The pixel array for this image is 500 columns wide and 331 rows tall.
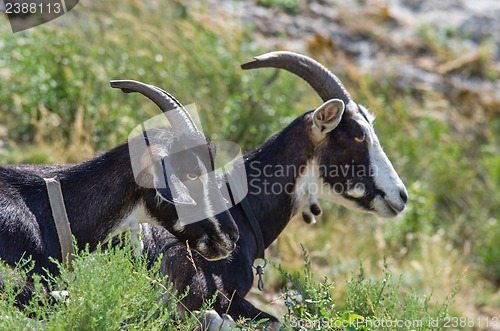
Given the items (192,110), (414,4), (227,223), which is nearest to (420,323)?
(227,223)

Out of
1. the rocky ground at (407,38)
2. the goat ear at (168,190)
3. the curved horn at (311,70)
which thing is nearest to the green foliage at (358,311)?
the goat ear at (168,190)

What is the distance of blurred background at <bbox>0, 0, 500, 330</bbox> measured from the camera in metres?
9.61

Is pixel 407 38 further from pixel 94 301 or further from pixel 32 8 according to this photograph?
pixel 94 301

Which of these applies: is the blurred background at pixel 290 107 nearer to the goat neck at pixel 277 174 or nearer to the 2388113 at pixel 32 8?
the 2388113 at pixel 32 8

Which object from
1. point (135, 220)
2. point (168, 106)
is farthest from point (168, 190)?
point (168, 106)

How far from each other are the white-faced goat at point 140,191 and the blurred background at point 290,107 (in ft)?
8.35

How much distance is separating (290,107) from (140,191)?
552 centimetres

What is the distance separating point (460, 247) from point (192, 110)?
560 centimetres

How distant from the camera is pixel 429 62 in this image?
14906 mm

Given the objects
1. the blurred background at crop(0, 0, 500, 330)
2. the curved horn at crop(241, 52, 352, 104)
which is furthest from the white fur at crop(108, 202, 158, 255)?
the blurred background at crop(0, 0, 500, 330)

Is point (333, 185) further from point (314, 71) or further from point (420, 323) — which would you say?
point (420, 323)

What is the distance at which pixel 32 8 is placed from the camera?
36.2 feet

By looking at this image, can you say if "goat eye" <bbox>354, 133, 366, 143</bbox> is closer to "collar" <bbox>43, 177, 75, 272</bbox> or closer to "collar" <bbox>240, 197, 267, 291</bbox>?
"collar" <bbox>240, 197, 267, 291</bbox>

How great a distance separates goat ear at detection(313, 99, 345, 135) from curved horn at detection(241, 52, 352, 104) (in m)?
0.36
